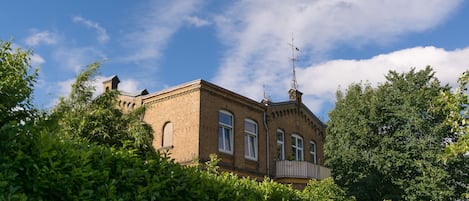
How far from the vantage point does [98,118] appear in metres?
17.0

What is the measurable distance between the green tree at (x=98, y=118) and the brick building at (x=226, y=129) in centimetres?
569

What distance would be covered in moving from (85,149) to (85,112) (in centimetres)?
1207

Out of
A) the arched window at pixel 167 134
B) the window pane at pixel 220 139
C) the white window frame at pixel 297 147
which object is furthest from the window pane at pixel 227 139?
the white window frame at pixel 297 147

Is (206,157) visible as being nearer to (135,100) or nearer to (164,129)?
(164,129)

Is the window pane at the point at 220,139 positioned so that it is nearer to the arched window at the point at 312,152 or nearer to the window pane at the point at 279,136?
the window pane at the point at 279,136

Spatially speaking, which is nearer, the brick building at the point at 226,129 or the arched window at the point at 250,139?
the brick building at the point at 226,129

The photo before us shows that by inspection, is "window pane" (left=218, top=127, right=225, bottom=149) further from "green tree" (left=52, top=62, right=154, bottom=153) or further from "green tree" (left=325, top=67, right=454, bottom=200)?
"green tree" (left=52, top=62, right=154, bottom=153)

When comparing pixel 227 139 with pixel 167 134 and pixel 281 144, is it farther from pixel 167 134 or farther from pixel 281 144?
pixel 281 144

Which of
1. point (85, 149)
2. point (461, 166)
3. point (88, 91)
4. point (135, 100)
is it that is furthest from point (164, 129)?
point (85, 149)

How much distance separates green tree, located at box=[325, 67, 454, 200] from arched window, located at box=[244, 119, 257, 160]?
3.89 meters

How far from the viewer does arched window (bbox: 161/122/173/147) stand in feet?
82.0

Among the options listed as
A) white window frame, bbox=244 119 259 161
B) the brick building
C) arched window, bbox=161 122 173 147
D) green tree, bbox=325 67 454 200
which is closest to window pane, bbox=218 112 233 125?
the brick building

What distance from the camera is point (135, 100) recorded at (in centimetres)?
2675

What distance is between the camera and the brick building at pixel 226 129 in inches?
943
